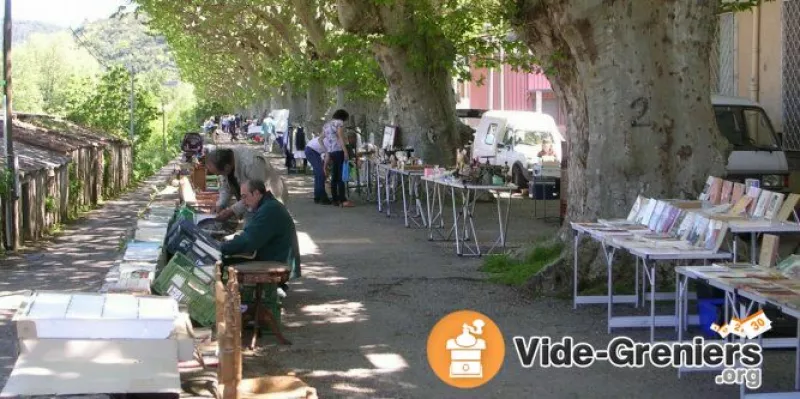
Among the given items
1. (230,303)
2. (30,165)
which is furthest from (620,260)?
(30,165)

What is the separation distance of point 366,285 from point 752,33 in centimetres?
989

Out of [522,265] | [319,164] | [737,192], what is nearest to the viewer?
[737,192]

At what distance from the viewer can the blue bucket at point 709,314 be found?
29.9 feet

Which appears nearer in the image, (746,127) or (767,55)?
(746,127)

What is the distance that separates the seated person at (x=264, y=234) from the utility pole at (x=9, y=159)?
6316mm

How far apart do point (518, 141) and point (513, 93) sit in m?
16.7

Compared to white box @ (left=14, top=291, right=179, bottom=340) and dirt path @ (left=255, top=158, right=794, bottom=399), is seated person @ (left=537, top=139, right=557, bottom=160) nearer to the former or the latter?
dirt path @ (left=255, top=158, right=794, bottom=399)

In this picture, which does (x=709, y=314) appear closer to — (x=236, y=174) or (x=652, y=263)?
(x=652, y=263)

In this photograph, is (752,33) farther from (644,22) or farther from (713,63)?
(644,22)

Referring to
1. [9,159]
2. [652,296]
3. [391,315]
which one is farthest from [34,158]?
[652,296]

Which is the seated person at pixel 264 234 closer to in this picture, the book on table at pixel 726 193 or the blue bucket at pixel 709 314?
the blue bucket at pixel 709 314

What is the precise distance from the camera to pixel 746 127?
59.0ft

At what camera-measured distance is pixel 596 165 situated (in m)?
12.0

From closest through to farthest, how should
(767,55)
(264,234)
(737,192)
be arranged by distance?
(737,192)
(264,234)
(767,55)
